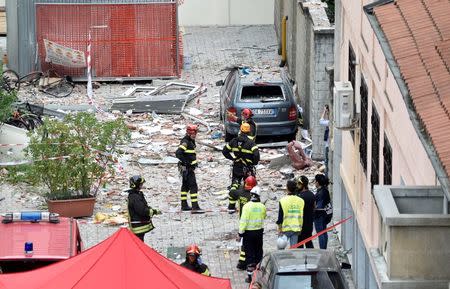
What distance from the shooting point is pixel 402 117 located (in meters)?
16.8

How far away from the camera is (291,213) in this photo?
A: 21.4 m

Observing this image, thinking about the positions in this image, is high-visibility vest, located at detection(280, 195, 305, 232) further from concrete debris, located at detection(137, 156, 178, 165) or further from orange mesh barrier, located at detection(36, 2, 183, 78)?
orange mesh barrier, located at detection(36, 2, 183, 78)

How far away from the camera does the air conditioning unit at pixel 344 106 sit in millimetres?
21406

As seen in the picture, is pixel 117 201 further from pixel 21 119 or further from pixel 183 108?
pixel 183 108

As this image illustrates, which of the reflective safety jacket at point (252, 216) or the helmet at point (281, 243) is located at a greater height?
the reflective safety jacket at point (252, 216)

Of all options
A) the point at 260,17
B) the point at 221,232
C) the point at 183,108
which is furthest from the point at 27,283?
the point at 260,17

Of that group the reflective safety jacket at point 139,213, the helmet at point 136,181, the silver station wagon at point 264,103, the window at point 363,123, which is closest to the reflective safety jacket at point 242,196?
the reflective safety jacket at point 139,213

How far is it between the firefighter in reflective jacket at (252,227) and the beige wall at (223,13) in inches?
862

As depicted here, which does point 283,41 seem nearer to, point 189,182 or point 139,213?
point 189,182

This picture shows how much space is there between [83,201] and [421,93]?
13.2 meters

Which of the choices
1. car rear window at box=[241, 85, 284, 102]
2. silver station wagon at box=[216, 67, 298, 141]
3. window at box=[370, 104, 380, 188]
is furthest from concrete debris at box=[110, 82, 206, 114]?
window at box=[370, 104, 380, 188]

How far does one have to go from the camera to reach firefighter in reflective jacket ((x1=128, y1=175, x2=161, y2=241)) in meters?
21.5

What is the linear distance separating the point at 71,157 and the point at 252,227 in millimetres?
4414

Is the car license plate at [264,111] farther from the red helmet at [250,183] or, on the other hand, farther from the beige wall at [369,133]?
the red helmet at [250,183]
